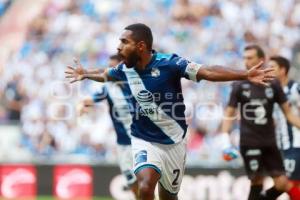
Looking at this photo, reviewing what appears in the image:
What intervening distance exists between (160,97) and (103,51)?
34.8 ft

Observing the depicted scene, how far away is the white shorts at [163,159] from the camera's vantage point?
8.57 metres

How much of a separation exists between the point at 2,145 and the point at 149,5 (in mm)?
6223

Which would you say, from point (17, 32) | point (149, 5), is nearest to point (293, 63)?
point (149, 5)

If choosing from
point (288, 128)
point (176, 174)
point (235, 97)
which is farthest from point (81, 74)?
point (288, 128)

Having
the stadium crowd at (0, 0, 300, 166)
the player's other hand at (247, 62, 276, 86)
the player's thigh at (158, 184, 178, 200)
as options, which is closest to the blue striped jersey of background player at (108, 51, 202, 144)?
the player's thigh at (158, 184, 178, 200)

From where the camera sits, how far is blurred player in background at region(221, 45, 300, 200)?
35.0 ft

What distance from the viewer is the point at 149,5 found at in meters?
19.7

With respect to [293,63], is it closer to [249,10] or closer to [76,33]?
[249,10]

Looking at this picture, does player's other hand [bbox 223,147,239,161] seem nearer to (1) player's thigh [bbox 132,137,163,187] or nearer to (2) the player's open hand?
(1) player's thigh [bbox 132,137,163,187]

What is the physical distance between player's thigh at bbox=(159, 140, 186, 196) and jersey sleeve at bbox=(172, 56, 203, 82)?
895 mm

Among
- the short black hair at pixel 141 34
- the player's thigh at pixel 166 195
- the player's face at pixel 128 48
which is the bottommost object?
the player's thigh at pixel 166 195

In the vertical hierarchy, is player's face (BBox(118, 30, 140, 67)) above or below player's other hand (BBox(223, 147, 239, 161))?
above

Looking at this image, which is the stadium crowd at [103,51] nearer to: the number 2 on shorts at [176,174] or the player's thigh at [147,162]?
the number 2 on shorts at [176,174]

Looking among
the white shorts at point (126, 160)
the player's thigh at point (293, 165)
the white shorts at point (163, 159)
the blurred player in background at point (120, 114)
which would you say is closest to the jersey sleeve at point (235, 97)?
the player's thigh at point (293, 165)
